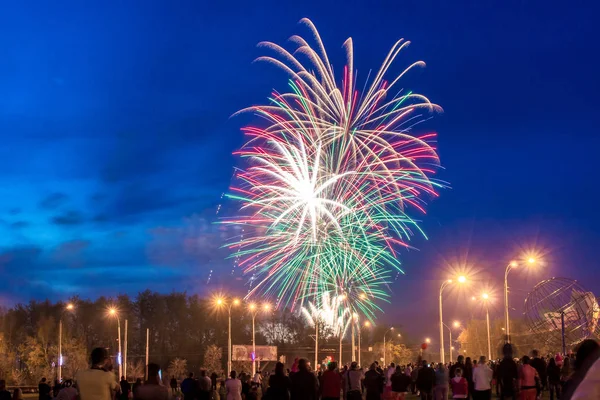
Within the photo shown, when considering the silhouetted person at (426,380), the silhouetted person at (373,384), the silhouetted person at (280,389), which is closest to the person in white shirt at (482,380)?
the silhouetted person at (373,384)

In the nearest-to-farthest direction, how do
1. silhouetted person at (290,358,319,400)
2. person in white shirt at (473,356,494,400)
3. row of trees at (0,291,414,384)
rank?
silhouetted person at (290,358,319,400), person in white shirt at (473,356,494,400), row of trees at (0,291,414,384)

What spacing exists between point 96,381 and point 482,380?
12.9 meters

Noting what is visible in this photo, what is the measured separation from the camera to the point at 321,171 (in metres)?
38.1

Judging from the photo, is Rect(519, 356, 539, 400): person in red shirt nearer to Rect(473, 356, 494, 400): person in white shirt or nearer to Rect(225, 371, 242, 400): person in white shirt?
Rect(473, 356, 494, 400): person in white shirt

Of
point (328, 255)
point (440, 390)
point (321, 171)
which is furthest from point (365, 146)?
point (440, 390)

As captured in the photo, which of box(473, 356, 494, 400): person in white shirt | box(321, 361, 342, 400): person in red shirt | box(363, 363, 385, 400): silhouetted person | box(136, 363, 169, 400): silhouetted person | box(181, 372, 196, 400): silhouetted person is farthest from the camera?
box(181, 372, 196, 400): silhouetted person

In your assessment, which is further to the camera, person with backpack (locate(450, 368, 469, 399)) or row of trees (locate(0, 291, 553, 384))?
row of trees (locate(0, 291, 553, 384))

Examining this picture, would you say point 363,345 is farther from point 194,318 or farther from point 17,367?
point 17,367

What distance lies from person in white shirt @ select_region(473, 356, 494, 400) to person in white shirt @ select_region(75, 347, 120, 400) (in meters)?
12.6

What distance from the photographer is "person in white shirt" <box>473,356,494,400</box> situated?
20328 mm

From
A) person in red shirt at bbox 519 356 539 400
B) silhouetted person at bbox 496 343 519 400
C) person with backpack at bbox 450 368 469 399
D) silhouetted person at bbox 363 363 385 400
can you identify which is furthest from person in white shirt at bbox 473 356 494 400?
silhouetted person at bbox 363 363 385 400

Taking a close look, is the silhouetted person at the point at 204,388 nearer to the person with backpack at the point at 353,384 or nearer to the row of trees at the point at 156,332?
the person with backpack at the point at 353,384

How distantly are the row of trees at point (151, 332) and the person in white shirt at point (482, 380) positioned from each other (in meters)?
85.6

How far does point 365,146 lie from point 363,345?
364 feet
